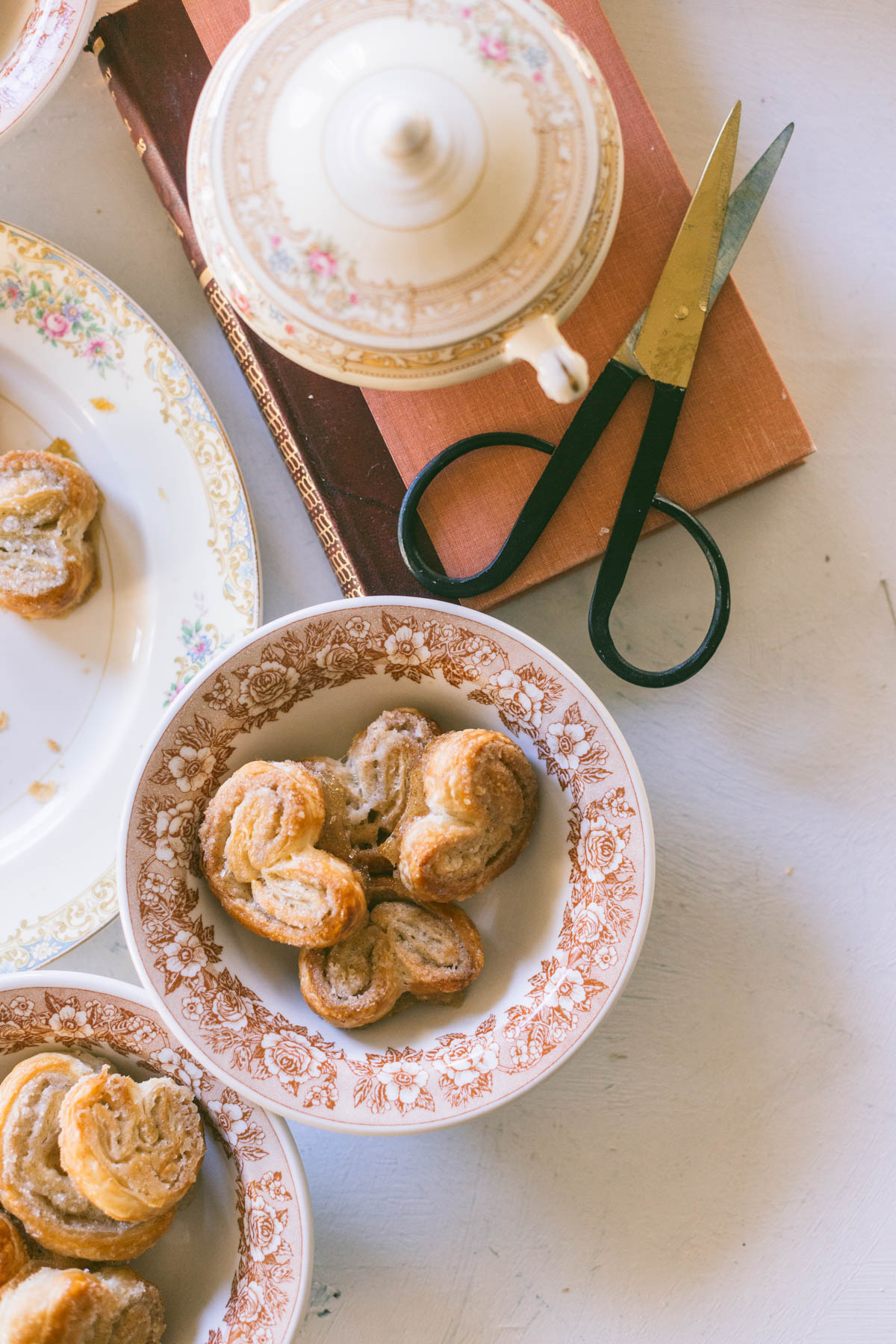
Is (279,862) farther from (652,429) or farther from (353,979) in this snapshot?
(652,429)

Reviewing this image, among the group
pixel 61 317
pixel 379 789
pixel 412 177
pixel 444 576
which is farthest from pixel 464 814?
pixel 61 317

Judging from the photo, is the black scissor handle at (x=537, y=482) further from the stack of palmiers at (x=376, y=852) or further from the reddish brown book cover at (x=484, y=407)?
the stack of palmiers at (x=376, y=852)

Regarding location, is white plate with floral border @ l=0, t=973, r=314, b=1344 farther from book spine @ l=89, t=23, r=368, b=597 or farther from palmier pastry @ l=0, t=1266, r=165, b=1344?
book spine @ l=89, t=23, r=368, b=597

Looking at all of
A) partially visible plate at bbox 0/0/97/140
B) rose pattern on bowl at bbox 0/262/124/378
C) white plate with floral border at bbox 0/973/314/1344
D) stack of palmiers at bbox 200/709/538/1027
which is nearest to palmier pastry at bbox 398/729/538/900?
stack of palmiers at bbox 200/709/538/1027

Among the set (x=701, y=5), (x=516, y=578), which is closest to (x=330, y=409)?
(x=516, y=578)

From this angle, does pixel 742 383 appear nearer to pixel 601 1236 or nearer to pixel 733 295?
pixel 733 295

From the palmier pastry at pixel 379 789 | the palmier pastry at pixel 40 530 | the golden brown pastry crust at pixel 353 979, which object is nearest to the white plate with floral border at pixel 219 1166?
the golden brown pastry crust at pixel 353 979
